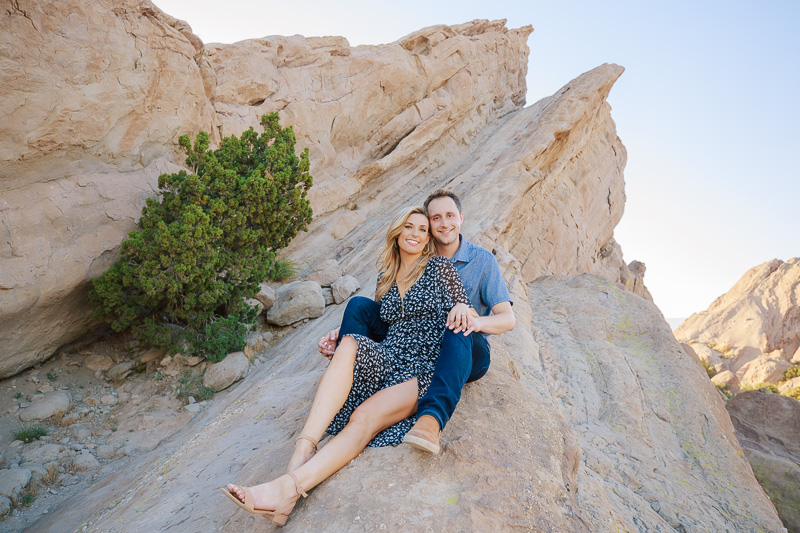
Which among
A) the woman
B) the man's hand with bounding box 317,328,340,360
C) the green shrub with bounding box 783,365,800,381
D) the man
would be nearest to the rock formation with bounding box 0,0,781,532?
the woman

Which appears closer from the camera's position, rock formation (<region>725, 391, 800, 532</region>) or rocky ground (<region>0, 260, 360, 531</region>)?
rocky ground (<region>0, 260, 360, 531</region>)

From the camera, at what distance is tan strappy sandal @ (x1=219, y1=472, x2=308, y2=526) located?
2.62 meters

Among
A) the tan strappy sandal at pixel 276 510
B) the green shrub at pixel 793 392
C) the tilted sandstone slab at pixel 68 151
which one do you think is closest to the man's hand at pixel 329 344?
the tan strappy sandal at pixel 276 510

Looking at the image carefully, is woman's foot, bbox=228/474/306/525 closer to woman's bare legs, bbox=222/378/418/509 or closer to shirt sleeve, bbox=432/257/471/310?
woman's bare legs, bbox=222/378/418/509

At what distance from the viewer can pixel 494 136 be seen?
1895 cm

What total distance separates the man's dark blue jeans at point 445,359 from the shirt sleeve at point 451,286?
0.28 m

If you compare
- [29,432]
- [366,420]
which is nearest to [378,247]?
[29,432]

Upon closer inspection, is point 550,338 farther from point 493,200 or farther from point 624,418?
point 493,200

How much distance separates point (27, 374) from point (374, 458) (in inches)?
325

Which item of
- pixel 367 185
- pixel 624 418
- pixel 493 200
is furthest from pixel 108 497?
pixel 367 185

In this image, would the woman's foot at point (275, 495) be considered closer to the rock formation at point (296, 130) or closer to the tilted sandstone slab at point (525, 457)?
the tilted sandstone slab at point (525, 457)

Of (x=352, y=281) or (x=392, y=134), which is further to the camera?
(x=392, y=134)

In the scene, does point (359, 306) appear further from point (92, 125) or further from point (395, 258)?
point (92, 125)

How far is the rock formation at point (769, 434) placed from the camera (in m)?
7.45
